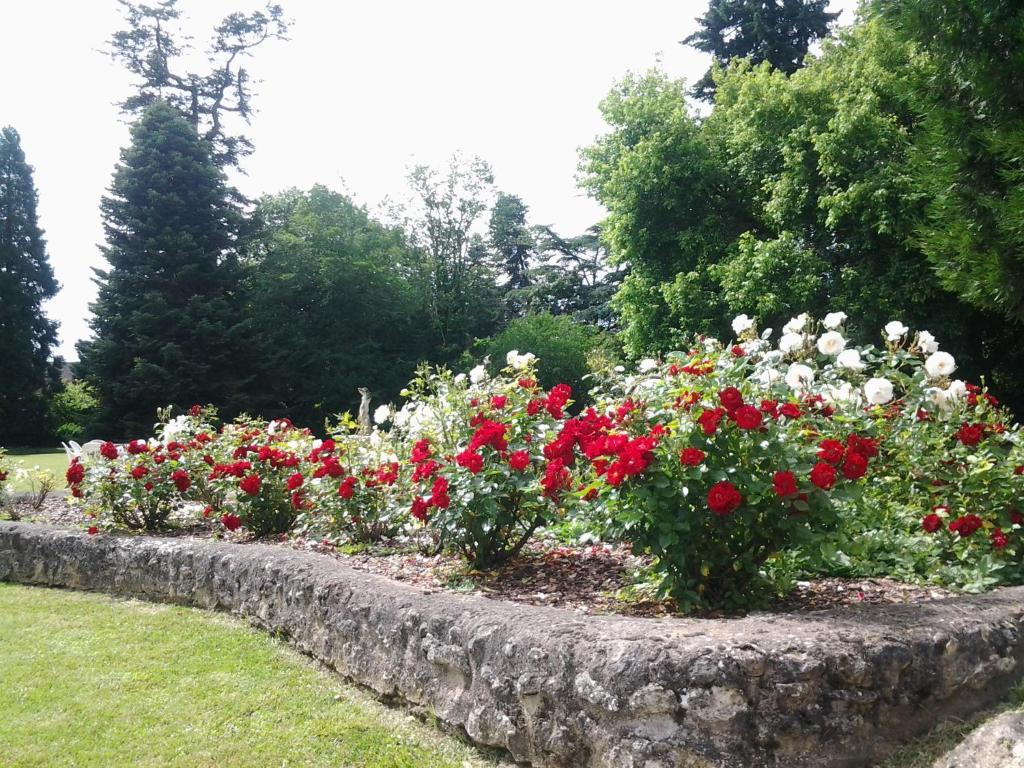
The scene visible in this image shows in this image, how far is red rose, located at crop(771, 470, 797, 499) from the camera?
108 inches

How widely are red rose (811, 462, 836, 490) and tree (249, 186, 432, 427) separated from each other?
21216mm

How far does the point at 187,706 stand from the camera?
3.35 meters

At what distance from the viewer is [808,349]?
4.03 m

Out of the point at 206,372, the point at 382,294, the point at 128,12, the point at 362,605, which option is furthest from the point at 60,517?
the point at 128,12

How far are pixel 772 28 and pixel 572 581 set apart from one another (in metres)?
20.2

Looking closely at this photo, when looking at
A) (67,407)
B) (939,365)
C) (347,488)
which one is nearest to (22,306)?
(67,407)

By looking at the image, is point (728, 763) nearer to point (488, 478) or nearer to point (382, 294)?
point (488, 478)

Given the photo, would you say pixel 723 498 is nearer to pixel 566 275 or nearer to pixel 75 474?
pixel 75 474

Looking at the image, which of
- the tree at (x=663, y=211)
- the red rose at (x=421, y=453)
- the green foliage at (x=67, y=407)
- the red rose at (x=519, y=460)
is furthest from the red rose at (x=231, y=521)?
the green foliage at (x=67, y=407)

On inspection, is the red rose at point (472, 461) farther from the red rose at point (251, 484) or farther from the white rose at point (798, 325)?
the red rose at point (251, 484)

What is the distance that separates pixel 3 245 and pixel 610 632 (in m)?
32.0

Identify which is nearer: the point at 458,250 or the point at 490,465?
the point at 490,465

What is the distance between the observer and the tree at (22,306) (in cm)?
2578

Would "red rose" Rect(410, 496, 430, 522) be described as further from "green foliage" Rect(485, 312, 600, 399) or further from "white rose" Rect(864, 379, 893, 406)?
"green foliage" Rect(485, 312, 600, 399)
